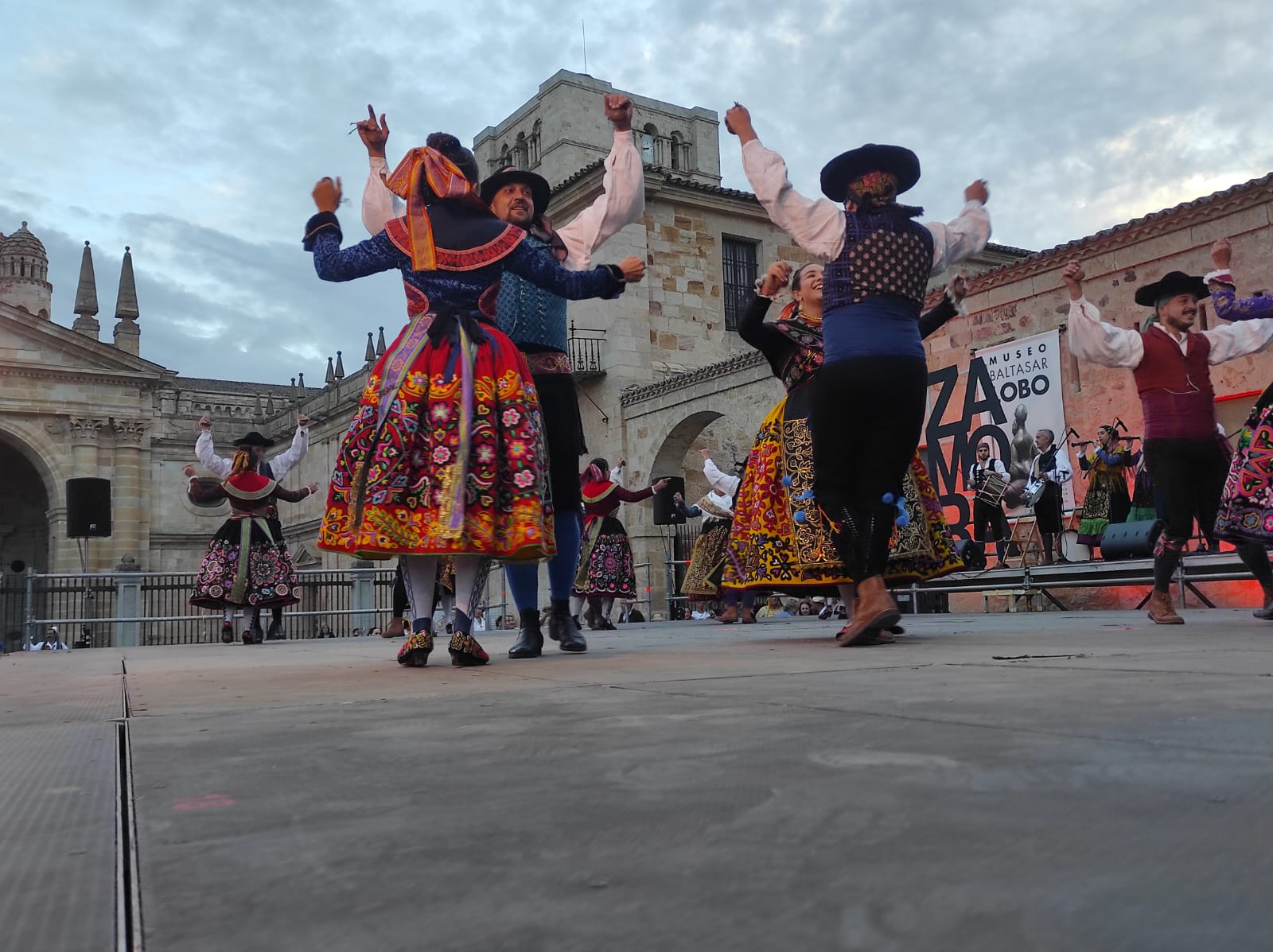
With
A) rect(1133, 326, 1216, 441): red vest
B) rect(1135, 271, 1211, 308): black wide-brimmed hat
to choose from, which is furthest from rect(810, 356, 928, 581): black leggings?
rect(1135, 271, 1211, 308): black wide-brimmed hat

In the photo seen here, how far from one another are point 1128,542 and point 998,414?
430 cm

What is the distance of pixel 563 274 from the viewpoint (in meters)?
4.35

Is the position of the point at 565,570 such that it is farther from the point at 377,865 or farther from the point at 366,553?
the point at 377,865

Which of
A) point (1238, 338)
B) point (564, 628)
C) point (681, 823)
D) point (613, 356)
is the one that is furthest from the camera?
point (613, 356)

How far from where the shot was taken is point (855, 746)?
1461 mm

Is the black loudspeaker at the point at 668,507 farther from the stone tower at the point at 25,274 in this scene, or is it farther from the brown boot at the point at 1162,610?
the stone tower at the point at 25,274

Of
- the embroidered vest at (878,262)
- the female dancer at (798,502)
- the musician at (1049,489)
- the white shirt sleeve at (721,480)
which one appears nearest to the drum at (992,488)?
the musician at (1049,489)

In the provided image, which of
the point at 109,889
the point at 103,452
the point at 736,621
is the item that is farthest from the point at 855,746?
the point at 103,452

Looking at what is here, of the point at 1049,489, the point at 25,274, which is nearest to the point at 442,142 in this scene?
the point at 1049,489

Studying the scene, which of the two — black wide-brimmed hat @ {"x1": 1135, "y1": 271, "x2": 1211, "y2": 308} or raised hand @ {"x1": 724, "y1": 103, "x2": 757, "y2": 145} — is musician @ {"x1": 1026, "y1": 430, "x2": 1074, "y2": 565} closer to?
black wide-brimmed hat @ {"x1": 1135, "y1": 271, "x2": 1211, "y2": 308}

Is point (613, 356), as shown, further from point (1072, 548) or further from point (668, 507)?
point (1072, 548)

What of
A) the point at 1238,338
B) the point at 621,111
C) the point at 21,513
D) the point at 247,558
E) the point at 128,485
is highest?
the point at 128,485

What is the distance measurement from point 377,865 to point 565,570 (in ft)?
13.6

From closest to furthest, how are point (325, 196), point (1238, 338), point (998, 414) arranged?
point (325, 196) < point (1238, 338) < point (998, 414)
